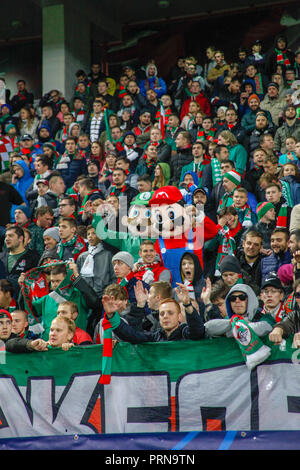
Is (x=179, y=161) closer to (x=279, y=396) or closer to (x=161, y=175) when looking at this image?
(x=161, y=175)

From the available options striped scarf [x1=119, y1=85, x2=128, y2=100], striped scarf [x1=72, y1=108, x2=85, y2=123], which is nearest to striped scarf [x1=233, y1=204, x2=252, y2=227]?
striped scarf [x1=72, y1=108, x2=85, y2=123]

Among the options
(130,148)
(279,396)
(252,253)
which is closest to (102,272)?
(252,253)

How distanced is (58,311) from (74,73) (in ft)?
40.3

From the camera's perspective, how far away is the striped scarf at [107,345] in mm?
6078

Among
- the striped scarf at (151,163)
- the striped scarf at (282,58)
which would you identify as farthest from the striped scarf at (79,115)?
the striped scarf at (282,58)

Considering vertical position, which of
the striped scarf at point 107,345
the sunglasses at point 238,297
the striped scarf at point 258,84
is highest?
the striped scarf at point 258,84

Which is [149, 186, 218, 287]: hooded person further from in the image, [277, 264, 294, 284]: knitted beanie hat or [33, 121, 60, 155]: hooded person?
[33, 121, 60, 155]: hooded person

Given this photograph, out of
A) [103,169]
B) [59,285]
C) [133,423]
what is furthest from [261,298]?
[103,169]

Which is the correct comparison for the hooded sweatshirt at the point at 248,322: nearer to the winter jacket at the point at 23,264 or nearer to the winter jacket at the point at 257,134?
the winter jacket at the point at 23,264

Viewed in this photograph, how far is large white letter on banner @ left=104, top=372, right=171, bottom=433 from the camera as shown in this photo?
5.99m

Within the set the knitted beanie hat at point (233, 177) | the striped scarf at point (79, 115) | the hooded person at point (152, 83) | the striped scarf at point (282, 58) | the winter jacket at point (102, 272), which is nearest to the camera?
the winter jacket at point (102, 272)

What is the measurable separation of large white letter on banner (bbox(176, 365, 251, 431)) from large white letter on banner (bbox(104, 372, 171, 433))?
0.43 feet

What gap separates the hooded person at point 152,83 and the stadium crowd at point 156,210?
0.10ft

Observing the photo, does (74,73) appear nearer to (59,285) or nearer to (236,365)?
(59,285)
